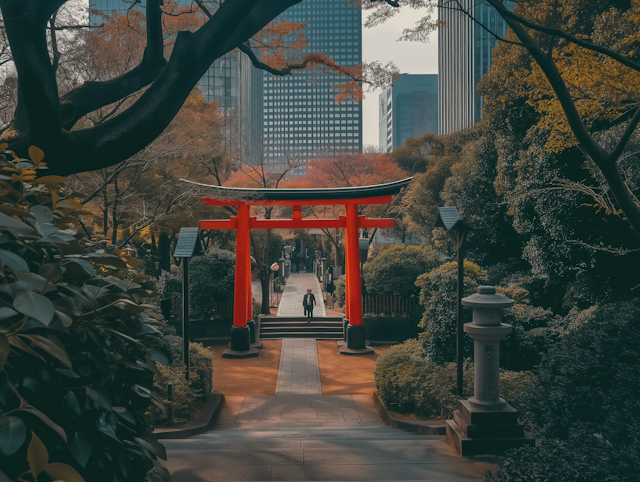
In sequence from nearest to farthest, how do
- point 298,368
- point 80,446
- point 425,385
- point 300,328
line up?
point 80,446 < point 425,385 < point 298,368 < point 300,328

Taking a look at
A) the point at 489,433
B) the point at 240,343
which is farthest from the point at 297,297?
the point at 489,433

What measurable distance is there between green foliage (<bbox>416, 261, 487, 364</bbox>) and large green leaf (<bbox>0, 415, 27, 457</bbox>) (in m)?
8.83

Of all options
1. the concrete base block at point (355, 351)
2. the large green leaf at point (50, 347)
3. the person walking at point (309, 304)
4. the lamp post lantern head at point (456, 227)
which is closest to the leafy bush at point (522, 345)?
the lamp post lantern head at point (456, 227)

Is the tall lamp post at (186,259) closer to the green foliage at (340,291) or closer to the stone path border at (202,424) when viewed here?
the stone path border at (202,424)

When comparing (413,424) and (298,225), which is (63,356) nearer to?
(413,424)

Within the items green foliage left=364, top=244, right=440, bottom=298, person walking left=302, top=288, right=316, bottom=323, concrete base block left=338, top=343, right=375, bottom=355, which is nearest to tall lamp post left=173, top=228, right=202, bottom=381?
concrete base block left=338, top=343, right=375, bottom=355

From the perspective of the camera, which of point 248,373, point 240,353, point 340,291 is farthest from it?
point 340,291

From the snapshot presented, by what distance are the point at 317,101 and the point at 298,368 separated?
513ft

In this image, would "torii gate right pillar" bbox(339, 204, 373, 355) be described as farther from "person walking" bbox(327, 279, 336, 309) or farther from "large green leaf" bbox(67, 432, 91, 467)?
"large green leaf" bbox(67, 432, 91, 467)

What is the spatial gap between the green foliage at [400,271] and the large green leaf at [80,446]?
16.2 m

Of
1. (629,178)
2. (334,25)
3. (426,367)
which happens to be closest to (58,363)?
(426,367)

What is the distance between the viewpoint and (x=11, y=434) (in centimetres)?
130

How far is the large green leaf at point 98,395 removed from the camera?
1657mm

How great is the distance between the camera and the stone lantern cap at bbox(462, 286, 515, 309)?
5473mm
